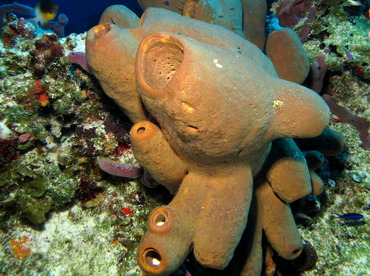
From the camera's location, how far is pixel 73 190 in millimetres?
3029

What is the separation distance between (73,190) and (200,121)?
2245mm

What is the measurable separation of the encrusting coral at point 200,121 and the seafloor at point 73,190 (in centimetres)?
115

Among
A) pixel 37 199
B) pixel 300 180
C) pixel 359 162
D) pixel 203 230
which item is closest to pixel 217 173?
pixel 203 230

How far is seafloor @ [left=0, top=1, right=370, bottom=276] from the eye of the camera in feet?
9.21

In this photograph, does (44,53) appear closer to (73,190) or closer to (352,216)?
(73,190)

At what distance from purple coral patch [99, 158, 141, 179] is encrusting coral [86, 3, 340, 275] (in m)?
0.85

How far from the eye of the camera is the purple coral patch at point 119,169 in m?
2.96

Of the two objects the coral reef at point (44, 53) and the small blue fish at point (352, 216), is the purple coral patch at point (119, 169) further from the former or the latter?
the small blue fish at point (352, 216)

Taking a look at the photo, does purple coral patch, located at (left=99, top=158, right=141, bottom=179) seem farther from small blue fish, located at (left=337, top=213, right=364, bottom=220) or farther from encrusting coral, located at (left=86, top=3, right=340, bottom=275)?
small blue fish, located at (left=337, top=213, right=364, bottom=220)

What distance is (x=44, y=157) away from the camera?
302 centimetres

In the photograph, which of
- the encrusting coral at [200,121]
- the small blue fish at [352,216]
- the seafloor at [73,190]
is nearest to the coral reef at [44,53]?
the seafloor at [73,190]

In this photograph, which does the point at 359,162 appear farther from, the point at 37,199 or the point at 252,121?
the point at 37,199

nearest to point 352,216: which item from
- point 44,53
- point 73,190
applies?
point 73,190

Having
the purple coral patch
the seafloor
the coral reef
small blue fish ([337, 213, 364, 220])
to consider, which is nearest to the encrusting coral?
the purple coral patch
